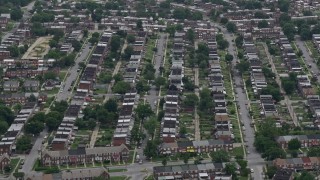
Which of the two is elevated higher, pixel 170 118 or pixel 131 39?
pixel 170 118

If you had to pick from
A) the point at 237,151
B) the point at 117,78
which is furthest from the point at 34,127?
the point at 237,151

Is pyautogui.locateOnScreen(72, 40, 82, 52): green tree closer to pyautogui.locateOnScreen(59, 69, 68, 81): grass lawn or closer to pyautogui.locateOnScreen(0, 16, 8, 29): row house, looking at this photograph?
pyautogui.locateOnScreen(59, 69, 68, 81): grass lawn

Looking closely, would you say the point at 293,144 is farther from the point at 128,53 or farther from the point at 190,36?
the point at 190,36

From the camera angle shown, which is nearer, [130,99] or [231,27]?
[130,99]

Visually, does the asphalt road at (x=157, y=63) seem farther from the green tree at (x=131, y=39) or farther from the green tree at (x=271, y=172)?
the green tree at (x=271, y=172)

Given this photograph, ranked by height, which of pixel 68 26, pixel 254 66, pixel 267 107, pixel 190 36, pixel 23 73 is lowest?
pixel 68 26

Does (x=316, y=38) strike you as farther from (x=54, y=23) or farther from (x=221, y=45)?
(x=54, y=23)

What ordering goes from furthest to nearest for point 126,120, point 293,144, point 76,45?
point 76,45 → point 126,120 → point 293,144
